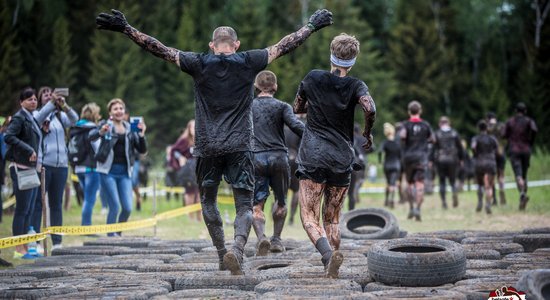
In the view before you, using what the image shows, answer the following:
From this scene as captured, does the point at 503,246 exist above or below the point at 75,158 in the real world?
below

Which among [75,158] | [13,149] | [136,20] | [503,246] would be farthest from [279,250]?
[136,20]

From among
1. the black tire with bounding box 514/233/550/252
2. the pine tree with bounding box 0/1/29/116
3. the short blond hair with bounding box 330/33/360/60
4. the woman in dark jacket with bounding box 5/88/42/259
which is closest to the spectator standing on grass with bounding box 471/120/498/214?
the black tire with bounding box 514/233/550/252

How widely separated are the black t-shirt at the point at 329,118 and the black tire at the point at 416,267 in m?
1.00

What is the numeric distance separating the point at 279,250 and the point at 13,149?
13.5 ft

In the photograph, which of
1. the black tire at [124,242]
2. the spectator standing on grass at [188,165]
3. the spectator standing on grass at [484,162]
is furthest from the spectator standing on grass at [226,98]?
the spectator standing on grass at [484,162]

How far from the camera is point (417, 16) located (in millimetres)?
55562

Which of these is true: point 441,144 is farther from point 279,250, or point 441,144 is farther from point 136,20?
point 136,20

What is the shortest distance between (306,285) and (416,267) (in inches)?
38.7

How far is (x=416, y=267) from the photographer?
22.5 feet

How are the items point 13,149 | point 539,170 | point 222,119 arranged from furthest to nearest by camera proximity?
1. point 539,170
2. point 13,149
3. point 222,119

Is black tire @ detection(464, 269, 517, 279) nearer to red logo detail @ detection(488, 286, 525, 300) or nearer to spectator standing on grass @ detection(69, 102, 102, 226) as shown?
red logo detail @ detection(488, 286, 525, 300)

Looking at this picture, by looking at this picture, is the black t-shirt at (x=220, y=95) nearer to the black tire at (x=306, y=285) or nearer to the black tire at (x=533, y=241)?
the black tire at (x=306, y=285)

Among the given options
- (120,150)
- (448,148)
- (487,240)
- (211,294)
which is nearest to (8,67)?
(448,148)

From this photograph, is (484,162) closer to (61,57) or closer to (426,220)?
(426,220)
